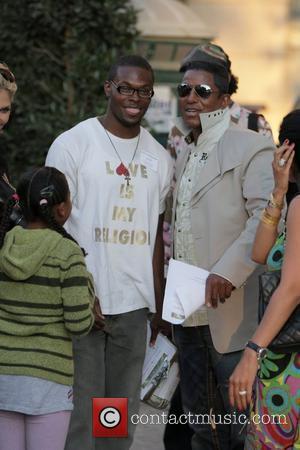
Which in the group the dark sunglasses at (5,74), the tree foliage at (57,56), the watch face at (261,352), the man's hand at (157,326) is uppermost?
the tree foliage at (57,56)

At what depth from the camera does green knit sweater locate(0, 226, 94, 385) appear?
137 inches

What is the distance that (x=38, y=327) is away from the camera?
3.50 meters

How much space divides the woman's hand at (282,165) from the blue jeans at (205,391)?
1.08 m

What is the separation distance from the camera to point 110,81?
4492mm

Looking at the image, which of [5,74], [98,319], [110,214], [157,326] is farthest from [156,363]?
[5,74]

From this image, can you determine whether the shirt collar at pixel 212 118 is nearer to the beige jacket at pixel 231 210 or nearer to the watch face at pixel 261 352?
the beige jacket at pixel 231 210

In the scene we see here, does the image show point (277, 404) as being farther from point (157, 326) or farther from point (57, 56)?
point (57, 56)

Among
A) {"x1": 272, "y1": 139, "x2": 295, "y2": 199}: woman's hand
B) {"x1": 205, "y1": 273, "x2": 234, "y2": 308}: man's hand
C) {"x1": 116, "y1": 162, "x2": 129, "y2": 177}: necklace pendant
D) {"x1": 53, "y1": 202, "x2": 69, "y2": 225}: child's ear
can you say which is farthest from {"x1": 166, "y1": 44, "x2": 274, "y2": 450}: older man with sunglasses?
{"x1": 53, "y1": 202, "x2": 69, "y2": 225}: child's ear

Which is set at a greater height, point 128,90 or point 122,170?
point 128,90

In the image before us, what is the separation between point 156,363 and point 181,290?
0.62 metres

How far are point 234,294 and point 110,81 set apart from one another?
1.24 metres

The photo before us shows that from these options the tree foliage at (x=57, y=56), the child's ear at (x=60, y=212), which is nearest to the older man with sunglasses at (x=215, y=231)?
the child's ear at (x=60, y=212)

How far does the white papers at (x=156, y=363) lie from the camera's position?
450 centimetres

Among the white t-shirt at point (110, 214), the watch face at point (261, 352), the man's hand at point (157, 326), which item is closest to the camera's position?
the watch face at point (261, 352)
